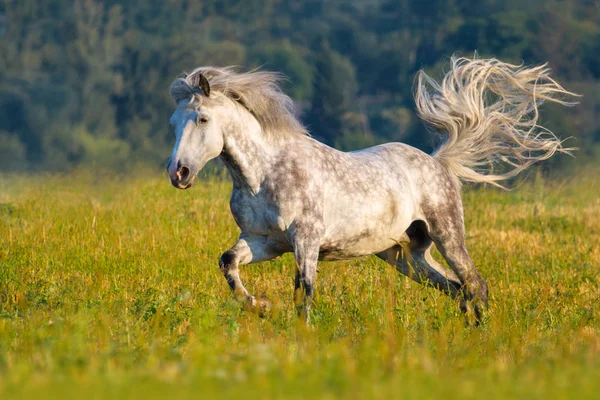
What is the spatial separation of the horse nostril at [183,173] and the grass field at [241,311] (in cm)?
85

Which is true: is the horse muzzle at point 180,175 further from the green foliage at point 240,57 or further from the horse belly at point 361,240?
the green foliage at point 240,57

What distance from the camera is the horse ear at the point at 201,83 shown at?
7.65 metres

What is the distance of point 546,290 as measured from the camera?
Answer: 8992 millimetres

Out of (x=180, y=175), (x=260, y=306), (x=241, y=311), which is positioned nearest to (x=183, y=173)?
(x=180, y=175)

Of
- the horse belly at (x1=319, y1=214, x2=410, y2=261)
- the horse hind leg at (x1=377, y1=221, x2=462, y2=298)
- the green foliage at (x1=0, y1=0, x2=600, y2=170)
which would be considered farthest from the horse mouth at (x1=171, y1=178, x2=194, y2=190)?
the green foliage at (x1=0, y1=0, x2=600, y2=170)

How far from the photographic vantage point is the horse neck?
7.80 metres


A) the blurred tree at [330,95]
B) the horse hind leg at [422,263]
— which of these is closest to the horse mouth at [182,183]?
the horse hind leg at [422,263]

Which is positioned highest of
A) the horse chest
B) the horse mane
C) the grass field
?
the horse mane

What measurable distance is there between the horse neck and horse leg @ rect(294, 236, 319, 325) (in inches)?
19.7

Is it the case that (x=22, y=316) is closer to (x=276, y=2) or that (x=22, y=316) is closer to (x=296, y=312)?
Result: (x=296, y=312)

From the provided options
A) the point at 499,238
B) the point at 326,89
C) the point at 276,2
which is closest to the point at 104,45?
the point at 326,89

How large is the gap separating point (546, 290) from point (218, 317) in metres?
2.87

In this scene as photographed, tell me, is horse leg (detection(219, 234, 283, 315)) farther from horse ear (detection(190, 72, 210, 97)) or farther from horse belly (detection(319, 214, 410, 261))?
horse ear (detection(190, 72, 210, 97))

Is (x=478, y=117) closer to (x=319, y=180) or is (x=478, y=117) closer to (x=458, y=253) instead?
(x=458, y=253)
